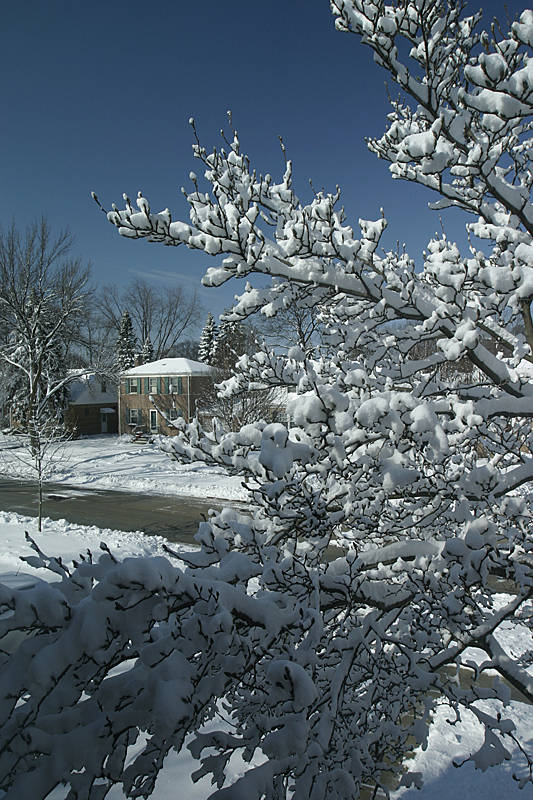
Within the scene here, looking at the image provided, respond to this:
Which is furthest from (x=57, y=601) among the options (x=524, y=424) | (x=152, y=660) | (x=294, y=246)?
(x=524, y=424)

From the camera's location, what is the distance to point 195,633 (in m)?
1.65

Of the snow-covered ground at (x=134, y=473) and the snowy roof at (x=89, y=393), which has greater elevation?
the snowy roof at (x=89, y=393)

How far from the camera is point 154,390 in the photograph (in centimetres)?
3459

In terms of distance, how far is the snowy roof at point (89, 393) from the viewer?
3890cm

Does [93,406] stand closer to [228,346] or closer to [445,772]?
[228,346]

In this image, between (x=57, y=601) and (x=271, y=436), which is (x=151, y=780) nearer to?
(x=57, y=601)

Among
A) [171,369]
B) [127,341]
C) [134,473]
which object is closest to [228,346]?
[134,473]

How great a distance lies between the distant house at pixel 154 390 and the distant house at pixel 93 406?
10.2 ft

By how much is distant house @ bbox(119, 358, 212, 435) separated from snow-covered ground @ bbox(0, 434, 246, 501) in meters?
5.16

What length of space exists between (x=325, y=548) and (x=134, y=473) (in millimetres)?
19811

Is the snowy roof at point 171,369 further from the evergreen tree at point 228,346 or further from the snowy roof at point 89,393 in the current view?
the evergreen tree at point 228,346

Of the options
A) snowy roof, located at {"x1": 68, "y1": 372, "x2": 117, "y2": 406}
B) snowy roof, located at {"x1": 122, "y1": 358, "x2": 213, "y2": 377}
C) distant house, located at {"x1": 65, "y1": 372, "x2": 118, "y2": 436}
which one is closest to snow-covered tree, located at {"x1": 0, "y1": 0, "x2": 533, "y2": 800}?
snowy roof, located at {"x1": 122, "y1": 358, "x2": 213, "y2": 377}

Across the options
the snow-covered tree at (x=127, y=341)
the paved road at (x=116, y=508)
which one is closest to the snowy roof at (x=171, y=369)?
the paved road at (x=116, y=508)

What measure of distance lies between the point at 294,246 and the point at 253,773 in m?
2.99
